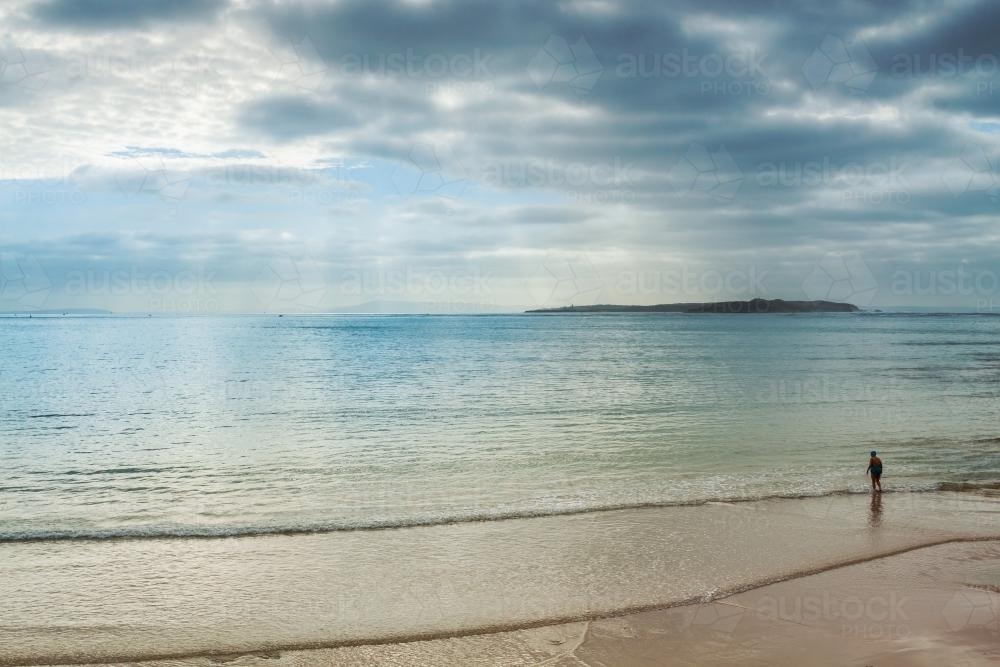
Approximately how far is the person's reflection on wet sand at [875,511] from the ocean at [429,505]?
16 cm

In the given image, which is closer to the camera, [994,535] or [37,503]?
[994,535]

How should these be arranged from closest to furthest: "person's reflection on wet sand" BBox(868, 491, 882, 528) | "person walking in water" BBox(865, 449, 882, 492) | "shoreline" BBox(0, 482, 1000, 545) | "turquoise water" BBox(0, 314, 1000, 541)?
1. "shoreline" BBox(0, 482, 1000, 545)
2. "person's reflection on wet sand" BBox(868, 491, 882, 528)
3. "turquoise water" BBox(0, 314, 1000, 541)
4. "person walking in water" BBox(865, 449, 882, 492)

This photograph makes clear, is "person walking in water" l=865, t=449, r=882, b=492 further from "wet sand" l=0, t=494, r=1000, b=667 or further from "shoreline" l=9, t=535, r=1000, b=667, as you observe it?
"shoreline" l=9, t=535, r=1000, b=667

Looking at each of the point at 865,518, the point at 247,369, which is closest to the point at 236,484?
the point at 865,518

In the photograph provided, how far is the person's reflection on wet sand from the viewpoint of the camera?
17327 millimetres

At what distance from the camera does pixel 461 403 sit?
42188 mm

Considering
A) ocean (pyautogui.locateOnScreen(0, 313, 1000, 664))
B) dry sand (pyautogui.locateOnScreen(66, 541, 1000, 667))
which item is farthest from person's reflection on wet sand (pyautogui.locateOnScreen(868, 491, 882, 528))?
dry sand (pyautogui.locateOnScreen(66, 541, 1000, 667))

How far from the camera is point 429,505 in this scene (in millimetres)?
19250

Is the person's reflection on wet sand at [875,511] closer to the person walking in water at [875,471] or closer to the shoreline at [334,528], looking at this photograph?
the person walking in water at [875,471]

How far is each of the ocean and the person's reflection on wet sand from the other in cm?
16

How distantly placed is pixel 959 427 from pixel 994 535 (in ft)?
64.5

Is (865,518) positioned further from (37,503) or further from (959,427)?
(37,503)

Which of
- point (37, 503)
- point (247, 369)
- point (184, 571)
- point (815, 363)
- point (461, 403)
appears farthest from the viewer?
point (815, 363)

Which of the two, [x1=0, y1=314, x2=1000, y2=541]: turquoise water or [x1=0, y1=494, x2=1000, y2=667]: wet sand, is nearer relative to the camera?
[x1=0, y1=494, x2=1000, y2=667]: wet sand
